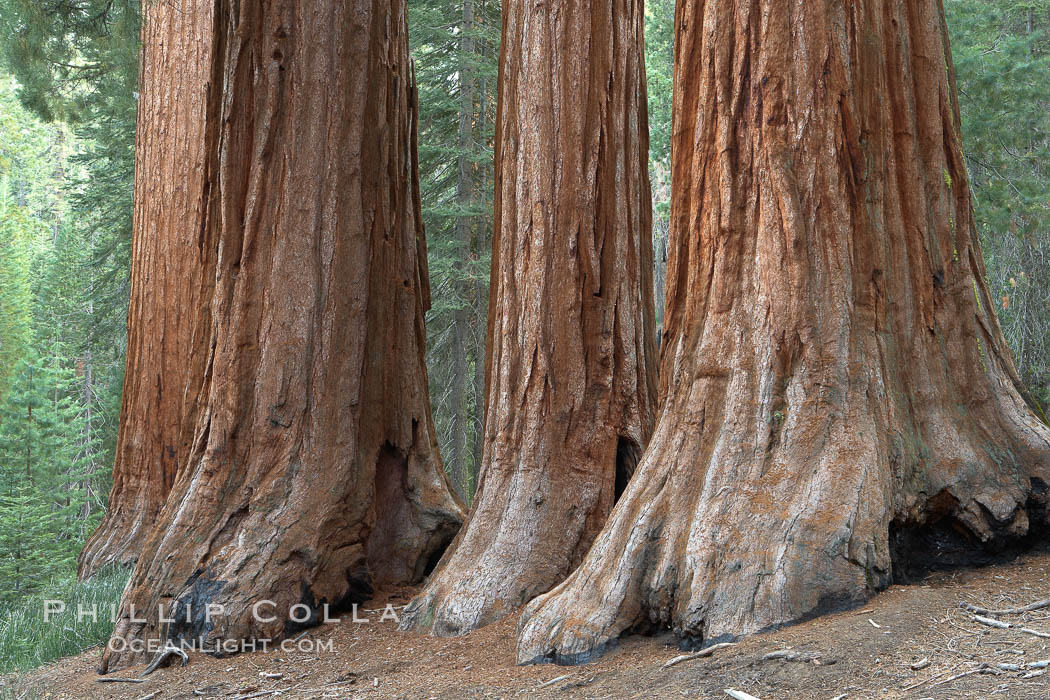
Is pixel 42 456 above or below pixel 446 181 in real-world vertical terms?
below

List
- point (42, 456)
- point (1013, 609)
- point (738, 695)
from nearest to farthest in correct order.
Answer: point (738, 695)
point (1013, 609)
point (42, 456)

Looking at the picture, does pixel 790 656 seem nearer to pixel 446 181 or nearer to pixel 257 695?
pixel 257 695

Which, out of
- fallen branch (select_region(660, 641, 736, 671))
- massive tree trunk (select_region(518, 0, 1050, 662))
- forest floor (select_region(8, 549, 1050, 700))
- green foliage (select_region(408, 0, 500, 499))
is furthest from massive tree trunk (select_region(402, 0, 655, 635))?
green foliage (select_region(408, 0, 500, 499))

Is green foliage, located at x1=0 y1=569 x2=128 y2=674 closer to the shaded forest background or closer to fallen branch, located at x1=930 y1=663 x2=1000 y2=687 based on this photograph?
fallen branch, located at x1=930 y1=663 x2=1000 y2=687

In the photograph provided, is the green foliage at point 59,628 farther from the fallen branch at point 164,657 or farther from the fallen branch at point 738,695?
the fallen branch at point 738,695

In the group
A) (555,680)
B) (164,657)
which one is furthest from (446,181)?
(555,680)

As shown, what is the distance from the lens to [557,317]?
5.57m

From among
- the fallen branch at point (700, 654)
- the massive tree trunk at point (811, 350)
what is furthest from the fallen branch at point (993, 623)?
the fallen branch at point (700, 654)

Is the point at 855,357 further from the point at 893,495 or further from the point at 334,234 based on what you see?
the point at 334,234

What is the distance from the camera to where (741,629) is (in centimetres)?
349

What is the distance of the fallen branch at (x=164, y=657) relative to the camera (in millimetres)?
4996

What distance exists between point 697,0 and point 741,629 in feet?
10.3

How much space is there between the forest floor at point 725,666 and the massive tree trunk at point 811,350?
18cm

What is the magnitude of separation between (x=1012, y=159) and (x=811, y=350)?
13.8 metres
